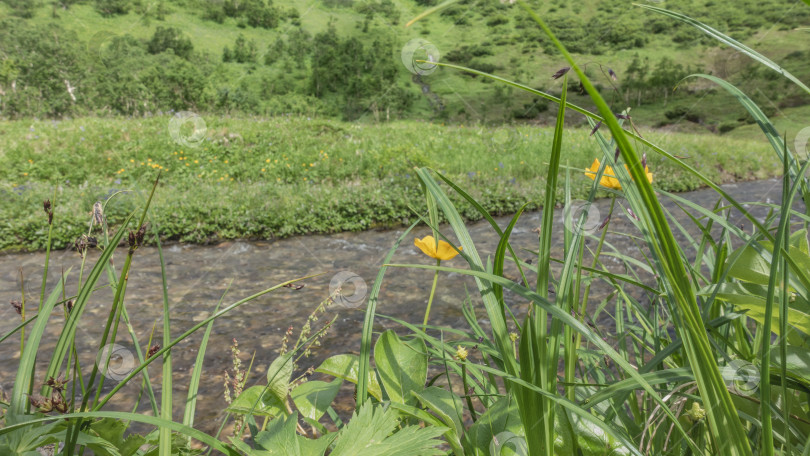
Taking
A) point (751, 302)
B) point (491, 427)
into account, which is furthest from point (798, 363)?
point (491, 427)

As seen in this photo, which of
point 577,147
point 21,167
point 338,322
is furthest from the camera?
point 577,147

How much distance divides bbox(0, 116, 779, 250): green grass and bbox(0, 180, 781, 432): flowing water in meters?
0.30

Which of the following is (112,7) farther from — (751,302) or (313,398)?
(751,302)

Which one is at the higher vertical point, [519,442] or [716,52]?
[716,52]

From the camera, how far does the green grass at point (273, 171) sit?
4.56m

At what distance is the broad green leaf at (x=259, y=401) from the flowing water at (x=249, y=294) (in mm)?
525

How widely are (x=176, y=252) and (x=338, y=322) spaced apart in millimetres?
2185

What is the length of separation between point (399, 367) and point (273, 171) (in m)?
6.23

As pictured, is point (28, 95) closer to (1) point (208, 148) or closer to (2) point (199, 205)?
(1) point (208, 148)

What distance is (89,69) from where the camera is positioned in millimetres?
19406

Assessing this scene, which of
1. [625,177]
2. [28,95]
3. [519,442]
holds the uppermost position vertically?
[625,177]

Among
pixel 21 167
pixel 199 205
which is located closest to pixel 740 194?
pixel 199 205

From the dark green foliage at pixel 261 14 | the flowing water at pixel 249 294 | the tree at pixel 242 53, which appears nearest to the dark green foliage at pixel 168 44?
the tree at pixel 242 53

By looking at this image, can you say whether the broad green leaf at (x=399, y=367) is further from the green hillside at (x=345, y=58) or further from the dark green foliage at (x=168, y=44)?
the dark green foliage at (x=168, y=44)
